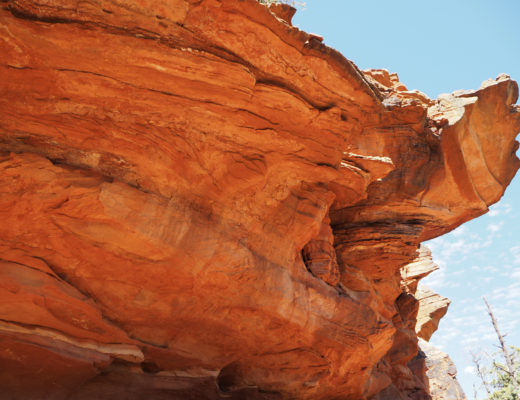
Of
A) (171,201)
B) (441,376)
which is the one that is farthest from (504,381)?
(171,201)

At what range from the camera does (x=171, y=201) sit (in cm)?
686

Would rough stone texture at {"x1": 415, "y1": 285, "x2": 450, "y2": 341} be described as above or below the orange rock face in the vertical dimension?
above

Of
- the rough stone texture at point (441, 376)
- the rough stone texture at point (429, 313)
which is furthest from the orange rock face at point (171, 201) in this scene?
the rough stone texture at point (441, 376)

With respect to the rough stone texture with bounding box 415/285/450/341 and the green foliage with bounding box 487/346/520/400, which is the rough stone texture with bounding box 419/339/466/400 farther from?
the green foliage with bounding box 487/346/520/400

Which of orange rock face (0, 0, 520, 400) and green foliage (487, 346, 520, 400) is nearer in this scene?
orange rock face (0, 0, 520, 400)

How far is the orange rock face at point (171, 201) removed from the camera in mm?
5863

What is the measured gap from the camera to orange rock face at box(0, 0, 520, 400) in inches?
231

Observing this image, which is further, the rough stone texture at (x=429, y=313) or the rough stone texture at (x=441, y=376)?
the rough stone texture at (x=441, y=376)

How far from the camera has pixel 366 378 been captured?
1041 centimetres

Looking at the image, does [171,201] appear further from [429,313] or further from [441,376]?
[441,376]

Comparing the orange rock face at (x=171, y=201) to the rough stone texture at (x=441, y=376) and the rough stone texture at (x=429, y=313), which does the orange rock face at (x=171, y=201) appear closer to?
the rough stone texture at (x=429, y=313)

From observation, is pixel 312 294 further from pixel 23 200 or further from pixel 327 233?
pixel 23 200

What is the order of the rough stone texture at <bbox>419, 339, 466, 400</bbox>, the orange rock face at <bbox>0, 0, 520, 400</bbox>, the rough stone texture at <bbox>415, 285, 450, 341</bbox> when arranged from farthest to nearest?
the rough stone texture at <bbox>419, 339, 466, 400</bbox>, the rough stone texture at <bbox>415, 285, 450, 341</bbox>, the orange rock face at <bbox>0, 0, 520, 400</bbox>

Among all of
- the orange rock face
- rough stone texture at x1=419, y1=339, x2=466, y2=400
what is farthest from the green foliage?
the orange rock face
